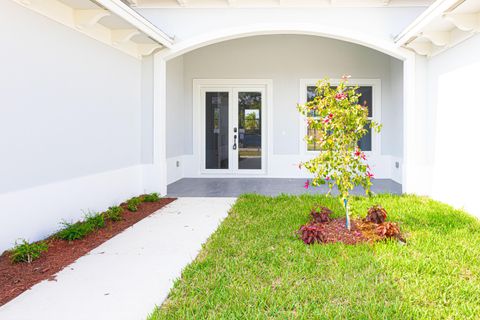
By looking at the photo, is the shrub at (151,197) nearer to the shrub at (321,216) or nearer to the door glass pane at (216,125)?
the shrub at (321,216)

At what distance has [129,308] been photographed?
2.75m

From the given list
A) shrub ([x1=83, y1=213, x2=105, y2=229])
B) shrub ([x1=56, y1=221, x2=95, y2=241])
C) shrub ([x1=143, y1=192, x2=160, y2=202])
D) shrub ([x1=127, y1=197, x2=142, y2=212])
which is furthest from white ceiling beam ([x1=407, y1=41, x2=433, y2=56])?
shrub ([x1=56, y1=221, x2=95, y2=241])

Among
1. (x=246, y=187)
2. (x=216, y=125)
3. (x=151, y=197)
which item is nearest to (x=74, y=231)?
(x=151, y=197)

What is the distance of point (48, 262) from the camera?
374 cm

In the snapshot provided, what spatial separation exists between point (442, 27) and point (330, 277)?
470 cm

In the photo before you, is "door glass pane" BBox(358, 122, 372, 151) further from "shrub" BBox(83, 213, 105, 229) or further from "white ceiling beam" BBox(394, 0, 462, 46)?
"shrub" BBox(83, 213, 105, 229)

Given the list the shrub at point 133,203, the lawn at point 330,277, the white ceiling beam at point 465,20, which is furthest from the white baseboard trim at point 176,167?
the white ceiling beam at point 465,20

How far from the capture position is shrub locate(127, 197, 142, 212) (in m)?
6.21

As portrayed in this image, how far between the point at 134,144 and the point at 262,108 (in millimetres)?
4278

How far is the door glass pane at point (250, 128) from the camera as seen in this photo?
10438 mm

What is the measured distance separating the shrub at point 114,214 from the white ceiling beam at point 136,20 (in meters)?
2.82

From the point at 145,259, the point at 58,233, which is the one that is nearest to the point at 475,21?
the point at 145,259

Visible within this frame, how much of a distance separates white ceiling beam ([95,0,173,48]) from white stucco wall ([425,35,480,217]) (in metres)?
4.93

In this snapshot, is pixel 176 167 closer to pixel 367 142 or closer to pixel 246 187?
pixel 246 187
